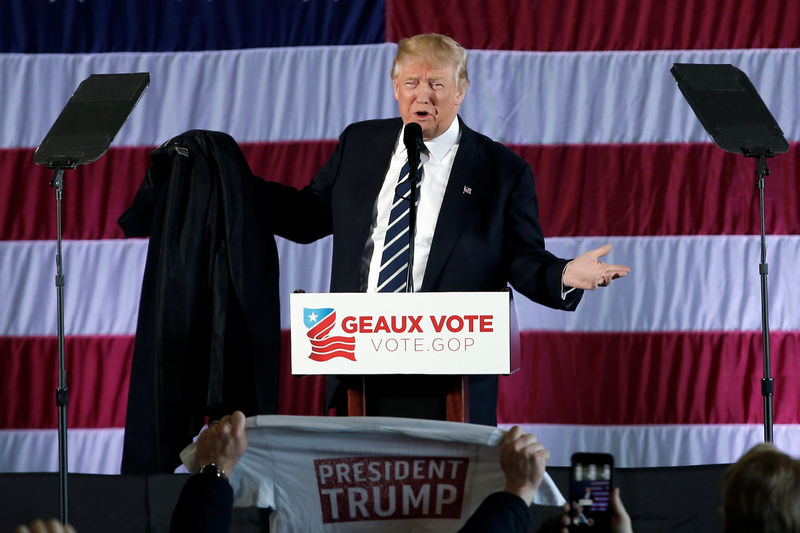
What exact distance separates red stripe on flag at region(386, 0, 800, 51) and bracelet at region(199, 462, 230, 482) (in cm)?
258

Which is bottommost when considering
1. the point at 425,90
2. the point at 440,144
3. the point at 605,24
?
the point at 440,144

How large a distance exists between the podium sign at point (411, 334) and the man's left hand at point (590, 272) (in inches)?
10.1

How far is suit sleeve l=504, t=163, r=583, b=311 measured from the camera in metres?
2.29

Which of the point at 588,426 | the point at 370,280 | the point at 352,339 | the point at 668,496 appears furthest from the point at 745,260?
the point at 352,339

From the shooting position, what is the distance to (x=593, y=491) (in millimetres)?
1214

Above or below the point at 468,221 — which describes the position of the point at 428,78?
above

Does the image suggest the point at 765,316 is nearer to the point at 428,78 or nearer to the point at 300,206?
the point at 428,78

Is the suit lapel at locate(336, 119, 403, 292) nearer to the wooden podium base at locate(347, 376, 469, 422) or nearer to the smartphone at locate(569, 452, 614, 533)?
the wooden podium base at locate(347, 376, 469, 422)

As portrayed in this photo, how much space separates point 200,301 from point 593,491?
1.63 metres

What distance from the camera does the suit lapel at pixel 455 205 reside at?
2.41 m

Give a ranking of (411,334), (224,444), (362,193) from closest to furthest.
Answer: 1. (224,444)
2. (411,334)
3. (362,193)

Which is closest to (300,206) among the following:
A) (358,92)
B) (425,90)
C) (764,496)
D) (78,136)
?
(425,90)

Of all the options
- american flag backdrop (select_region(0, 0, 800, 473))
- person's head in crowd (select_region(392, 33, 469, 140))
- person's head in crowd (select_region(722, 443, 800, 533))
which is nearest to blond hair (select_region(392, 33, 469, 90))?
person's head in crowd (select_region(392, 33, 469, 140))

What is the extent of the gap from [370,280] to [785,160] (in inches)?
78.7
